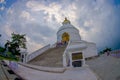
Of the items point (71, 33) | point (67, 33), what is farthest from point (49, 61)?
point (71, 33)

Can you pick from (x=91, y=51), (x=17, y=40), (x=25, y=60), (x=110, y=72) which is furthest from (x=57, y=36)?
(x=110, y=72)

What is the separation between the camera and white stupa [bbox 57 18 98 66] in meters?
12.7

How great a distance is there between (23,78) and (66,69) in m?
4.40

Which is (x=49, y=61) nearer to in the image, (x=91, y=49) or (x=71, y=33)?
(x=91, y=49)

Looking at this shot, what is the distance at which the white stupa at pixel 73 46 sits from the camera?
41.7 ft

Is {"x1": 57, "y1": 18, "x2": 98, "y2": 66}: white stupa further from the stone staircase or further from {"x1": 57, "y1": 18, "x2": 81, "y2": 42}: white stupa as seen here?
→ the stone staircase

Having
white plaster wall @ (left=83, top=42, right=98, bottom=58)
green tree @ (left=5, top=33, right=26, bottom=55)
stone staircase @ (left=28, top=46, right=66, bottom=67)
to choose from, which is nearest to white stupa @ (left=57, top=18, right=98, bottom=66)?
white plaster wall @ (left=83, top=42, right=98, bottom=58)

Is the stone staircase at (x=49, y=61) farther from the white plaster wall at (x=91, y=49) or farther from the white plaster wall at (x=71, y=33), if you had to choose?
the white plaster wall at (x=71, y=33)

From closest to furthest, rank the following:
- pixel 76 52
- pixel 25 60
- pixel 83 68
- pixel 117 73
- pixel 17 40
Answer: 1. pixel 117 73
2. pixel 83 68
3. pixel 76 52
4. pixel 25 60
5. pixel 17 40

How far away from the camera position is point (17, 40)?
2397cm

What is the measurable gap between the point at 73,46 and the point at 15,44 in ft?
43.1

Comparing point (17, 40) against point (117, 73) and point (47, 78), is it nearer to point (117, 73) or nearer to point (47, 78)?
point (47, 78)

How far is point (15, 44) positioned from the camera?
2352 cm

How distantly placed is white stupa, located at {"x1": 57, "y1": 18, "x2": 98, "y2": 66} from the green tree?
300 inches
